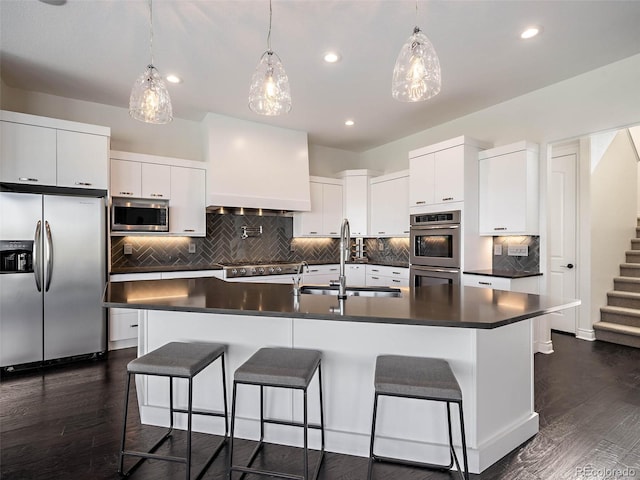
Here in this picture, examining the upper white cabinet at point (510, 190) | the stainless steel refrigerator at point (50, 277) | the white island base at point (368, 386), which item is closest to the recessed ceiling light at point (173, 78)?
the stainless steel refrigerator at point (50, 277)

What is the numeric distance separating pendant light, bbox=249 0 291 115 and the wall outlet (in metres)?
3.20

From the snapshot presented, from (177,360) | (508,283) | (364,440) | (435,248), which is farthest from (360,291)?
(435,248)

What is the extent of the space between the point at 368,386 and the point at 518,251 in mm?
2898

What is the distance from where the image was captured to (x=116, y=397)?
2.65m

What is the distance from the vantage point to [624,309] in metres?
4.25

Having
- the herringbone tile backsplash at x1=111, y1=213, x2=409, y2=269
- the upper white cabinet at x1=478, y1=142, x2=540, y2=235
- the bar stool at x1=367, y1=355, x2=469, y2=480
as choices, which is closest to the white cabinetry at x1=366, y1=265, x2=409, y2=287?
the herringbone tile backsplash at x1=111, y1=213, x2=409, y2=269

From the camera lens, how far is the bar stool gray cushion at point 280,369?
1.61m

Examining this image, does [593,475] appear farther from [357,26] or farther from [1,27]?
[1,27]

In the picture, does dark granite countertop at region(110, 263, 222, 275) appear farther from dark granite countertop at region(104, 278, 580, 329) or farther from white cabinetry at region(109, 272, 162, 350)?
dark granite countertop at region(104, 278, 580, 329)

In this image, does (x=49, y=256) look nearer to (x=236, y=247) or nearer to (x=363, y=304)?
(x=236, y=247)

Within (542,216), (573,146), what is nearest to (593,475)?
(542,216)

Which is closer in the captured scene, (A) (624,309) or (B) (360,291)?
(B) (360,291)

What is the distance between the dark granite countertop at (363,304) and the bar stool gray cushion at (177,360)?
0.27 meters

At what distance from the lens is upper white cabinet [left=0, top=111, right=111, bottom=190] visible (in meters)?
3.18
